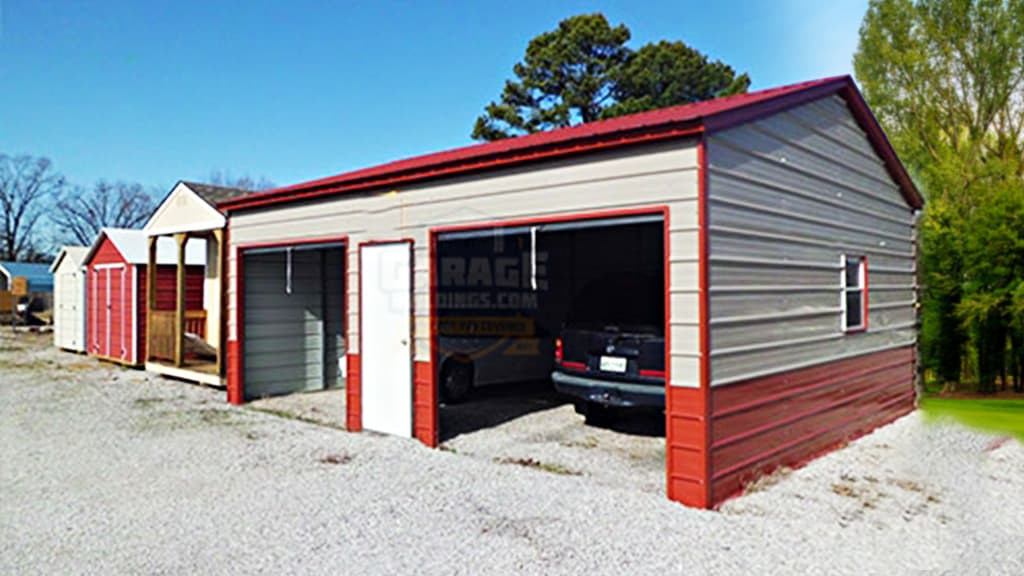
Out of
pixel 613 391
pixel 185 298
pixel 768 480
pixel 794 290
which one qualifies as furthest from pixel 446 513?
pixel 185 298

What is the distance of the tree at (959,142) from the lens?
13.5m

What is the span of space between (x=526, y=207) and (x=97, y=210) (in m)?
55.0

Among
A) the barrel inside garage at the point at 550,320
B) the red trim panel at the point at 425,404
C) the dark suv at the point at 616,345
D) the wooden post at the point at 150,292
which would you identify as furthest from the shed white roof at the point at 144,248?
the dark suv at the point at 616,345

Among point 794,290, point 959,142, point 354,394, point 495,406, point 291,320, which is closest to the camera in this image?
point 794,290

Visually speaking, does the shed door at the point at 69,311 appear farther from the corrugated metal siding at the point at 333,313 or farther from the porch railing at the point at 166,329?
the corrugated metal siding at the point at 333,313

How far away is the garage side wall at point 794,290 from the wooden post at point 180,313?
1033 cm

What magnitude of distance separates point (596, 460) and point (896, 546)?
272 cm

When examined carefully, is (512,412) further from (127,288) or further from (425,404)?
(127,288)

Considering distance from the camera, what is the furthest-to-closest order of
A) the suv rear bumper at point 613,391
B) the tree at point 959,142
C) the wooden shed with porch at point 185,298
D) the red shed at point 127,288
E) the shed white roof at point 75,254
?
the shed white roof at point 75,254
the red shed at point 127,288
the tree at point 959,142
the wooden shed with porch at point 185,298
the suv rear bumper at point 613,391

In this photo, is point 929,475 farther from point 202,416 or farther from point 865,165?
point 202,416

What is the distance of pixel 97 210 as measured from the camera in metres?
51.1

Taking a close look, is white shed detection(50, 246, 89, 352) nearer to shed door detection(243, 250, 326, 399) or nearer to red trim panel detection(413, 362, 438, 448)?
shed door detection(243, 250, 326, 399)

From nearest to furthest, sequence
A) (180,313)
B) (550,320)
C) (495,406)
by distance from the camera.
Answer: (495,406) → (550,320) → (180,313)

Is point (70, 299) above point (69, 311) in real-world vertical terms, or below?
above
